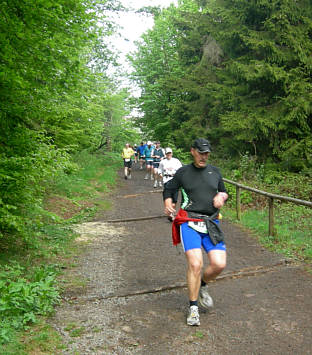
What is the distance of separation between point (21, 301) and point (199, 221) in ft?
7.73

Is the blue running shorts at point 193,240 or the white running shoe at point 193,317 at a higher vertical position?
the blue running shorts at point 193,240

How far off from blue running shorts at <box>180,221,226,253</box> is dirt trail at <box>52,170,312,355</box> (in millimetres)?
850

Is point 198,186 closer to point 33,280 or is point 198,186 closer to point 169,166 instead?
point 33,280

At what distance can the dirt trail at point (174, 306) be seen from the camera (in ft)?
12.1

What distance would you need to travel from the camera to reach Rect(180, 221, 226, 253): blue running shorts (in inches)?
167

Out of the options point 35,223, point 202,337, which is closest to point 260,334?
point 202,337

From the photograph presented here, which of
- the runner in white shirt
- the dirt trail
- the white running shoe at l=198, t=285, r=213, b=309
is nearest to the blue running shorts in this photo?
the white running shoe at l=198, t=285, r=213, b=309

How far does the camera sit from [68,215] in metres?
10.4

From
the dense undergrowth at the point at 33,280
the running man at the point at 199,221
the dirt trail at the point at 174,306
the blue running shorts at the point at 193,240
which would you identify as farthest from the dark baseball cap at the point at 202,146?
the dense undergrowth at the point at 33,280

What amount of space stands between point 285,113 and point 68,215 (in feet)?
26.3

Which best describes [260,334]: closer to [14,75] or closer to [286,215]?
[14,75]

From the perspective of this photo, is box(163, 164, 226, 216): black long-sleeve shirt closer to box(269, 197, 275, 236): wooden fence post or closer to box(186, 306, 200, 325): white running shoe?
box(186, 306, 200, 325): white running shoe

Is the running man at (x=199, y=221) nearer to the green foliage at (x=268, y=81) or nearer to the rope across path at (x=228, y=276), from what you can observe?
the rope across path at (x=228, y=276)

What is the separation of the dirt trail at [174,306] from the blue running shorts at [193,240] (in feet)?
2.79
